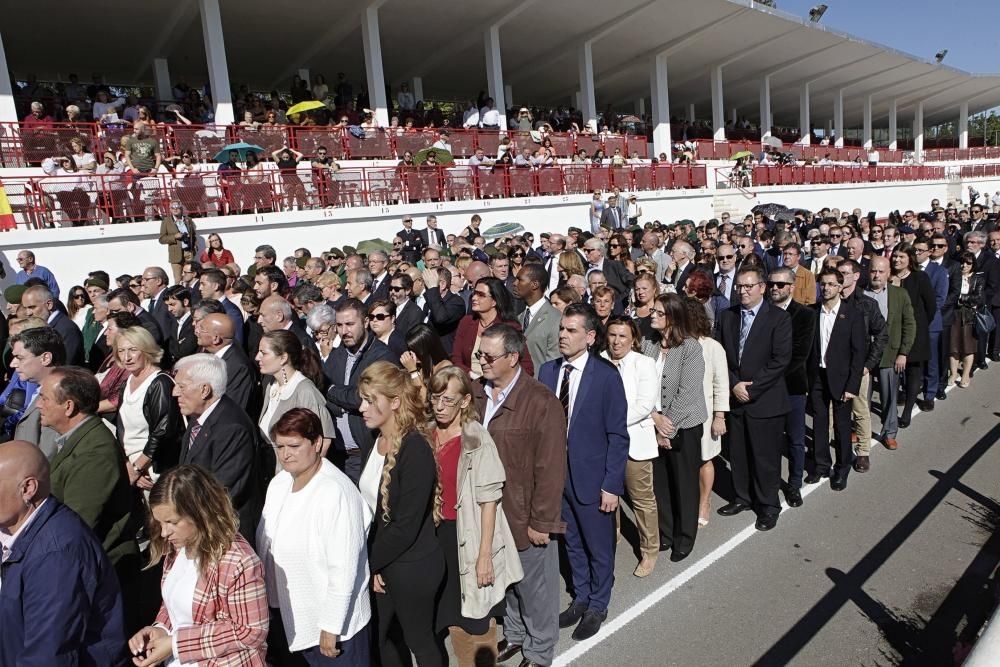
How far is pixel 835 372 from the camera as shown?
5.56m

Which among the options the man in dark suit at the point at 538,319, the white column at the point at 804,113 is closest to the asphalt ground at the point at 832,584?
the man in dark suit at the point at 538,319

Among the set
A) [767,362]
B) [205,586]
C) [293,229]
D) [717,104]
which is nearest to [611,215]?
[293,229]

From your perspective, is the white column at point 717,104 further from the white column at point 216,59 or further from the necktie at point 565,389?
the necktie at point 565,389

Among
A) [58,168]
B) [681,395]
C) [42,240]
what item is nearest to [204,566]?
[681,395]

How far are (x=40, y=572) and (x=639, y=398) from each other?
11.0 ft

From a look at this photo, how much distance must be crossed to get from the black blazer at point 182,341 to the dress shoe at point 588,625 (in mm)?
4123

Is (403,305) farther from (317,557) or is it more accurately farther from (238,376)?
(317,557)

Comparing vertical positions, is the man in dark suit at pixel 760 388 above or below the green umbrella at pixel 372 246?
below

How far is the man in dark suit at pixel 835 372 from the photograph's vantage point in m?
5.55

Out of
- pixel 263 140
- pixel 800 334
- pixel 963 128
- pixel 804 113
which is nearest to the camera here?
pixel 800 334

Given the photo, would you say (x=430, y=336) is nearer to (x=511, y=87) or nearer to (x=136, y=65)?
(x=136, y=65)

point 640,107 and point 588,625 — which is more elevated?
point 640,107

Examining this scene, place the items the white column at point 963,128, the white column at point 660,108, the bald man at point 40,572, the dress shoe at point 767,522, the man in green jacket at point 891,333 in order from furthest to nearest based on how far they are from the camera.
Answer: the white column at point 963,128, the white column at point 660,108, the man in green jacket at point 891,333, the dress shoe at point 767,522, the bald man at point 40,572

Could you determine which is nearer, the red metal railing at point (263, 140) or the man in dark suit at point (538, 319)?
the man in dark suit at point (538, 319)
